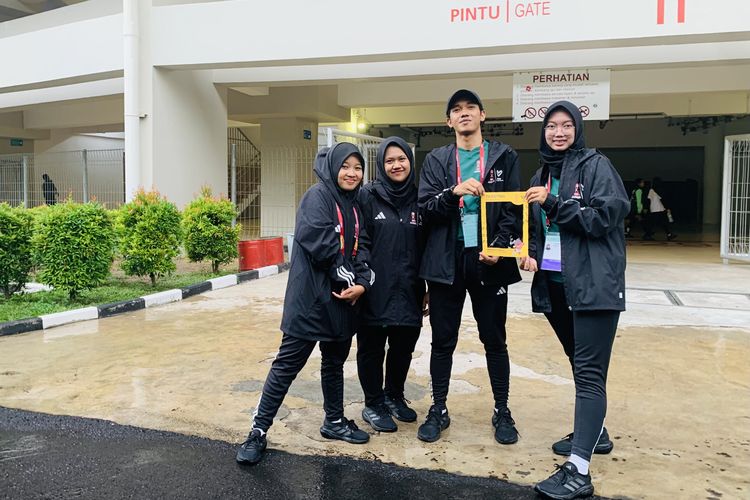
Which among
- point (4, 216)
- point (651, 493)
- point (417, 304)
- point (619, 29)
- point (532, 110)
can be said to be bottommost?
point (651, 493)

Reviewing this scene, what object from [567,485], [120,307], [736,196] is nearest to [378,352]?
[567,485]

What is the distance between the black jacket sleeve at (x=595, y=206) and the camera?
2855mm

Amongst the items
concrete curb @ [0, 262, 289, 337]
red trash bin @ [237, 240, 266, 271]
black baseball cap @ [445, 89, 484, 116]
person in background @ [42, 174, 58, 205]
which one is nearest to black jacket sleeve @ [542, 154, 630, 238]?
black baseball cap @ [445, 89, 484, 116]

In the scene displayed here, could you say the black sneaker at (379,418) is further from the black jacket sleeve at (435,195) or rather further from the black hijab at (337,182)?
the black jacket sleeve at (435,195)

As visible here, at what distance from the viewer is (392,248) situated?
3.51 metres

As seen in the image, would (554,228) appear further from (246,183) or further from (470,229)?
(246,183)

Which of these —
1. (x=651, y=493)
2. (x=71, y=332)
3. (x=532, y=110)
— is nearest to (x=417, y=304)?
(x=651, y=493)

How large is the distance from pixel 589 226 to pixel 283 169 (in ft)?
43.3

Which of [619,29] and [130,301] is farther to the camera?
[619,29]

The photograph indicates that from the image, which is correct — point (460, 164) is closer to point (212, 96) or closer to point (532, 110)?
point (532, 110)

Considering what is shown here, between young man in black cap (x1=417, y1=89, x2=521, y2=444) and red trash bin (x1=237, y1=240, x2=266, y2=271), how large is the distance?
6.96 meters

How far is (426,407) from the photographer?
160 inches

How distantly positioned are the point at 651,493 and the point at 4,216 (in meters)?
6.97

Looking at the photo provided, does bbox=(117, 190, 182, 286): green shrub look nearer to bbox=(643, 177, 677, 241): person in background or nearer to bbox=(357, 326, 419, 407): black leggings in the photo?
bbox=(357, 326, 419, 407): black leggings
